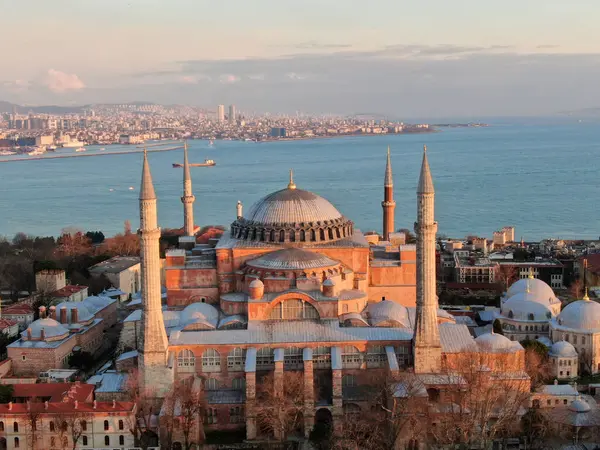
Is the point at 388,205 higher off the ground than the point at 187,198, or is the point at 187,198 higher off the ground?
the point at 187,198

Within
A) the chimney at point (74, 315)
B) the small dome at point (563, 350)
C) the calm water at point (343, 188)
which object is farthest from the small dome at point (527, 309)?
the calm water at point (343, 188)

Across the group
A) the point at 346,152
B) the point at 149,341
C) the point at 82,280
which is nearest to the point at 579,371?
the point at 149,341

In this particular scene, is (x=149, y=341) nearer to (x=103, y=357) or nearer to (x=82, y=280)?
(x=103, y=357)

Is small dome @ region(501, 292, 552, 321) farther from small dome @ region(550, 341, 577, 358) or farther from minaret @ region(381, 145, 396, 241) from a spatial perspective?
minaret @ region(381, 145, 396, 241)

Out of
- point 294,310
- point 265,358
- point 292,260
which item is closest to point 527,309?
point 292,260

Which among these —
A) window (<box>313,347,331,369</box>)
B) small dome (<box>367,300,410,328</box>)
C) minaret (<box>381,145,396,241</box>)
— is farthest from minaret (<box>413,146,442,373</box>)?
minaret (<box>381,145,396,241</box>)

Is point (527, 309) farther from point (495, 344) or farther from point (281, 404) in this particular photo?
point (281, 404)
